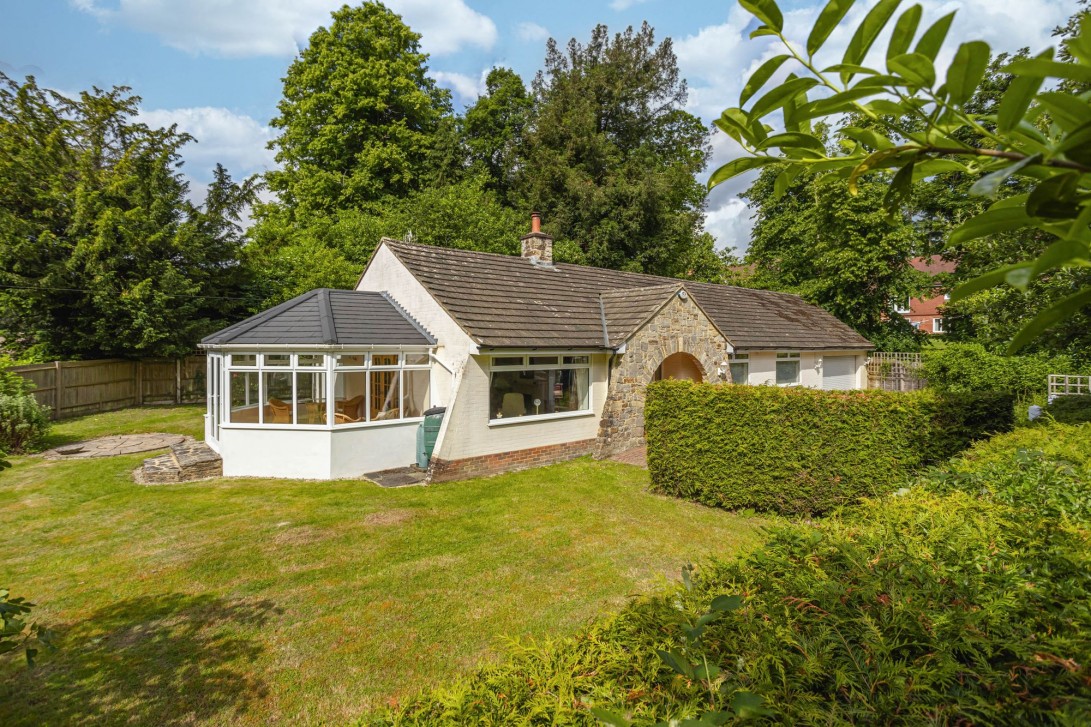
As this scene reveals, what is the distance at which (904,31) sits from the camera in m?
0.82

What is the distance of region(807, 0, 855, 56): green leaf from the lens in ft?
2.80

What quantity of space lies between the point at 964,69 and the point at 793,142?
27cm

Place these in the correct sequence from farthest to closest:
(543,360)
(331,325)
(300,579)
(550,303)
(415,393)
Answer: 1. (550,303)
2. (543,360)
3. (415,393)
4. (331,325)
5. (300,579)

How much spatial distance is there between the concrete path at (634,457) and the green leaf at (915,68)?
11875mm

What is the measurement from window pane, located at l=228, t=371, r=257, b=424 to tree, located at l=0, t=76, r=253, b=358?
11.5 meters

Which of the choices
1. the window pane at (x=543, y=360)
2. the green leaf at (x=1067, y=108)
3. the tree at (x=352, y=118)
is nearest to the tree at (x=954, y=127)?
the green leaf at (x=1067, y=108)

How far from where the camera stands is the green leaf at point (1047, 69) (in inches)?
21.2

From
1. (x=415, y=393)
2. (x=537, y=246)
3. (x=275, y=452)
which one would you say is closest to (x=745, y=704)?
(x=415, y=393)

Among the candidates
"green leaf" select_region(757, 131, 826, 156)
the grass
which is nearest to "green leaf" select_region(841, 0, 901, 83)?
"green leaf" select_region(757, 131, 826, 156)

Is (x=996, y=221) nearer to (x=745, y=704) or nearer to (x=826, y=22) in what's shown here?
(x=826, y=22)

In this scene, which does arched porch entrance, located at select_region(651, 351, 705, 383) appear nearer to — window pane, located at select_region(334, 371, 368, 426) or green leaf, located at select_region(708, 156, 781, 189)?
window pane, located at select_region(334, 371, 368, 426)

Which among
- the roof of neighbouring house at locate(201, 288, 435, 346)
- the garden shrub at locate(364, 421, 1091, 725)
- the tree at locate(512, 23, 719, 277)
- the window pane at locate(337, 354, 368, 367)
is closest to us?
the garden shrub at locate(364, 421, 1091, 725)

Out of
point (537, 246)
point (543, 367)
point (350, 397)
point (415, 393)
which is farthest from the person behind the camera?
point (537, 246)

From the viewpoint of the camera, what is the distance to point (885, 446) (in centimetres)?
819
